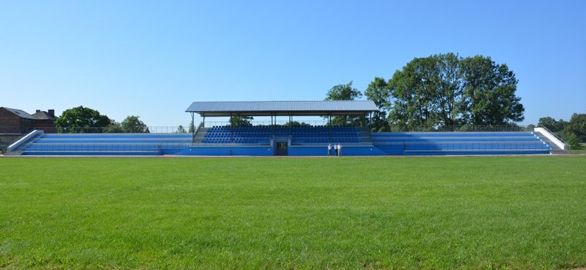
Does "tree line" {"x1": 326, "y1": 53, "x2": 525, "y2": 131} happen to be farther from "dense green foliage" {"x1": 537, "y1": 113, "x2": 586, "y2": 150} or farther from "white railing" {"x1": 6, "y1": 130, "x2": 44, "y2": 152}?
"white railing" {"x1": 6, "y1": 130, "x2": 44, "y2": 152}

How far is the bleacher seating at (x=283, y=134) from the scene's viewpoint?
54.9 m

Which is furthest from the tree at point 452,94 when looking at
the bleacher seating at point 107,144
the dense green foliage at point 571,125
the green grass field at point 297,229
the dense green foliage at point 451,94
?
the green grass field at point 297,229

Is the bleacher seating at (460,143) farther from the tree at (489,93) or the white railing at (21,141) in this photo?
the white railing at (21,141)

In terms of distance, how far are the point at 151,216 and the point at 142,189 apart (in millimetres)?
4974

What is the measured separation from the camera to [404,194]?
11336 millimetres

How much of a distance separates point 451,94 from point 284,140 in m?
29.5

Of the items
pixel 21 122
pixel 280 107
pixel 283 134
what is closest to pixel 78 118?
pixel 21 122

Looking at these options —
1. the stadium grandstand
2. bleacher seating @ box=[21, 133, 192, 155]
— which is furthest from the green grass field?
bleacher seating @ box=[21, 133, 192, 155]

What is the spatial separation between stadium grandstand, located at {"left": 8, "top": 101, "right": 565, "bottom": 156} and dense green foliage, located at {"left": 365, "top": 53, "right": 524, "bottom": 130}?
31.1 feet

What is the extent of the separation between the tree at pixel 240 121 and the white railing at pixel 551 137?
118ft

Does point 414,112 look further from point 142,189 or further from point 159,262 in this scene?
point 159,262

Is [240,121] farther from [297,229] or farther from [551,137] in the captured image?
[297,229]

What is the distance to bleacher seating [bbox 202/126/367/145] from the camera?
54875mm

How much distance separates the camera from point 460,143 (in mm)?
53500
